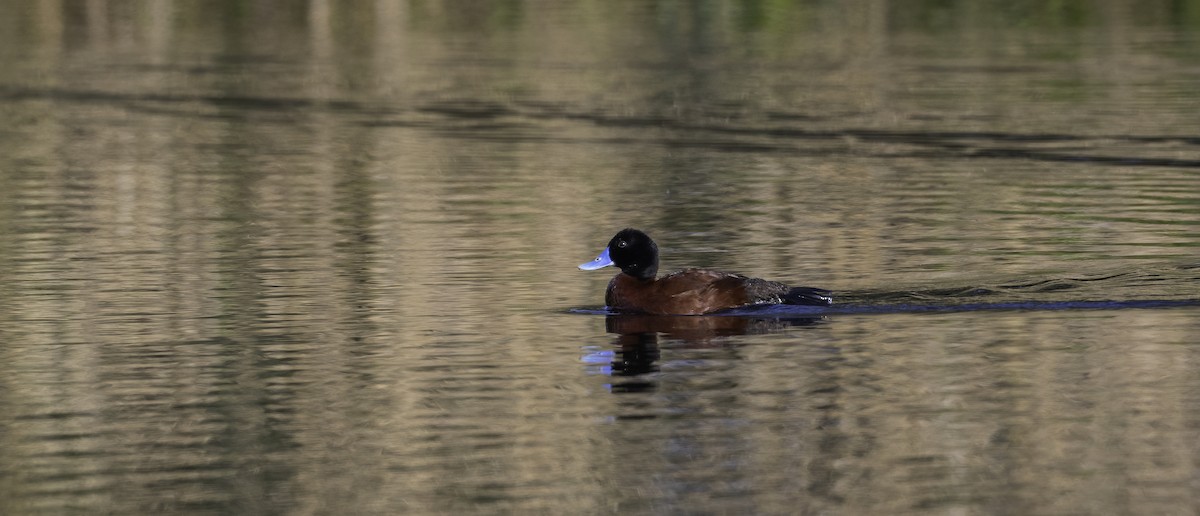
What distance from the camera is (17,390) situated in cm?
1226

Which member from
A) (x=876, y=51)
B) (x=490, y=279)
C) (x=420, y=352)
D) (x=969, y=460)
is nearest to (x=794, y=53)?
(x=876, y=51)

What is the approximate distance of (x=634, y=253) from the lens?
591 inches

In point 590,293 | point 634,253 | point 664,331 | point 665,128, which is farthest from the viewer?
point 665,128

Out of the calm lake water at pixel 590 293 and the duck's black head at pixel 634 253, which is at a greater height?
the duck's black head at pixel 634 253

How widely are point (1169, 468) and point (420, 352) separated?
477 centimetres

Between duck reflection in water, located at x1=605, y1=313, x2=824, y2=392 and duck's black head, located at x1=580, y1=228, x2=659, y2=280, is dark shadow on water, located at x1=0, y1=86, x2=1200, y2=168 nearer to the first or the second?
duck's black head, located at x1=580, y1=228, x2=659, y2=280

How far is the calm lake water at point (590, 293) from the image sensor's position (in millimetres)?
10164

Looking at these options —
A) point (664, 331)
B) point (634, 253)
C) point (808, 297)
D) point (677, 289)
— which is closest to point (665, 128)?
point (634, 253)

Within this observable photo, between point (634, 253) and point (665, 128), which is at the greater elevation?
point (634, 253)

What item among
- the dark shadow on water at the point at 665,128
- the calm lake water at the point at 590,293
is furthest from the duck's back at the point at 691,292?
the dark shadow on water at the point at 665,128

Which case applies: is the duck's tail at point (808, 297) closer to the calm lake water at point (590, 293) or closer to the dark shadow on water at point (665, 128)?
the calm lake water at point (590, 293)

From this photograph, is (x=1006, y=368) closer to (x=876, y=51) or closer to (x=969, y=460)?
(x=969, y=460)

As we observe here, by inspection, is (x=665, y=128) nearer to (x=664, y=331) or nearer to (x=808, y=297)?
(x=808, y=297)

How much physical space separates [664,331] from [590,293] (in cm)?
169
